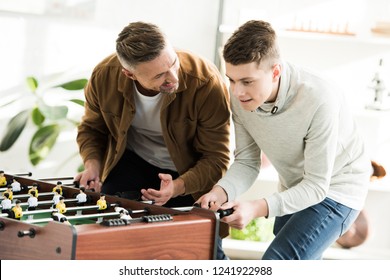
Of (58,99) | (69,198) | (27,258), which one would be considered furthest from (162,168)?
(58,99)

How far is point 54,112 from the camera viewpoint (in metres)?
4.89

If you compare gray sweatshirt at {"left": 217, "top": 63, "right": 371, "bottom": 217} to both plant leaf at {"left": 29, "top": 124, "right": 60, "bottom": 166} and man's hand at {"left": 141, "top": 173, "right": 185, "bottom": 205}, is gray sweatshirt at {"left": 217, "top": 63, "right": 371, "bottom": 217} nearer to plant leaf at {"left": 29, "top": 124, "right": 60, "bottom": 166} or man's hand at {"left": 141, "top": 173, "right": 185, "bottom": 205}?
man's hand at {"left": 141, "top": 173, "right": 185, "bottom": 205}

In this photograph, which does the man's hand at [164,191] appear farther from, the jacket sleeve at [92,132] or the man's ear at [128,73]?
the jacket sleeve at [92,132]

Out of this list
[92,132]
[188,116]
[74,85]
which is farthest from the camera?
[74,85]

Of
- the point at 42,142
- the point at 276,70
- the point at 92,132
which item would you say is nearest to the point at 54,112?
the point at 42,142

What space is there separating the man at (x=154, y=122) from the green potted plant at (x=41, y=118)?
148 centimetres

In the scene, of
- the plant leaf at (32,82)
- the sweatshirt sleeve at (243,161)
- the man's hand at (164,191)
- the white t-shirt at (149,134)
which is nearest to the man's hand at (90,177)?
the white t-shirt at (149,134)

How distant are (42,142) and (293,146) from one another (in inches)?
98.4

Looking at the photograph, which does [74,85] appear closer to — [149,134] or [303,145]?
[149,134]

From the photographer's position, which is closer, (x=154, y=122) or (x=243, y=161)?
(x=243, y=161)

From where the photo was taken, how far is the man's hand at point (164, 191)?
294 centimetres

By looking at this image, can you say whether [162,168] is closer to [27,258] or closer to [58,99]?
[27,258]
